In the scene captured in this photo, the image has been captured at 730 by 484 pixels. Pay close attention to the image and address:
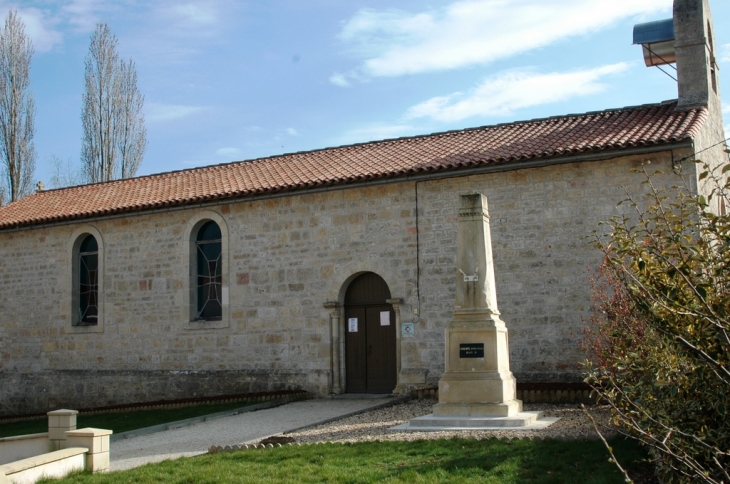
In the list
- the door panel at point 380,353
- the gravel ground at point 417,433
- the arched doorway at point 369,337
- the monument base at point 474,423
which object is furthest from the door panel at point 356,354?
the monument base at point 474,423

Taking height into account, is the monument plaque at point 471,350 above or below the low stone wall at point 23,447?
above

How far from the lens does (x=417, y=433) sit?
10.2 meters

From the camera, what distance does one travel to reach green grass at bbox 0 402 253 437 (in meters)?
14.8

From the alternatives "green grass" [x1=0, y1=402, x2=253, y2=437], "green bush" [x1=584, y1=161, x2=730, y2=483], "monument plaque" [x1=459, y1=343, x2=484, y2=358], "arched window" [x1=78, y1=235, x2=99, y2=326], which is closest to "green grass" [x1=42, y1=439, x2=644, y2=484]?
"green bush" [x1=584, y1=161, x2=730, y2=483]

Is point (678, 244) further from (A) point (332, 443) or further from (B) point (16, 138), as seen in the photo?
(B) point (16, 138)

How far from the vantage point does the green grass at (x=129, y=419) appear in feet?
48.5

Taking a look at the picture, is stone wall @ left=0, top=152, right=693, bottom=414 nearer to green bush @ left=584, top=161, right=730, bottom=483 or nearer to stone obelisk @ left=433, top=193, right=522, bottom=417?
stone obelisk @ left=433, top=193, right=522, bottom=417

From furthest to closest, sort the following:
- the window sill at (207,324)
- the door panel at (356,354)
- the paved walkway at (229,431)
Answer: the window sill at (207,324), the door panel at (356,354), the paved walkway at (229,431)

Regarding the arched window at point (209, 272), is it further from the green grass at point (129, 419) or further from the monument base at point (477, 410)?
the monument base at point (477, 410)

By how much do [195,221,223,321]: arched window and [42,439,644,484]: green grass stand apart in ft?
29.9

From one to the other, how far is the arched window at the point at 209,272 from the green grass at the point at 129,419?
2.90m

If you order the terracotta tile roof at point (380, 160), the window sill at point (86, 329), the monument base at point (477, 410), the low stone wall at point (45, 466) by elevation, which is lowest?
the low stone wall at point (45, 466)

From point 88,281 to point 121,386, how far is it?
3.06m

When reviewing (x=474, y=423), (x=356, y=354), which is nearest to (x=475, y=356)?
(x=474, y=423)
